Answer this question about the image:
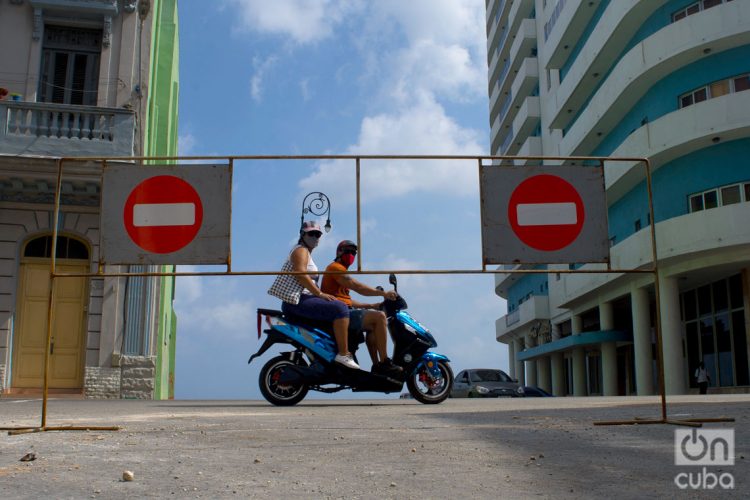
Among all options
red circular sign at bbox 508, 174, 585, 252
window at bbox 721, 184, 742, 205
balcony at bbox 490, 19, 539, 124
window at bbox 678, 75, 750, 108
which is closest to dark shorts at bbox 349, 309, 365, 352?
red circular sign at bbox 508, 174, 585, 252

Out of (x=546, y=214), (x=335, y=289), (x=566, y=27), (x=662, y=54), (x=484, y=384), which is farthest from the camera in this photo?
(x=566, y=27)

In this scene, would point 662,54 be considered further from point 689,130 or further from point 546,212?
point 546,212

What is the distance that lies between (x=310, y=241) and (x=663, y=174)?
79.1 ft

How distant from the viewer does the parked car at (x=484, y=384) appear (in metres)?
23.8

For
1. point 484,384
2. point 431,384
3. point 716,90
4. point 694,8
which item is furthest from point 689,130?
point 431,384

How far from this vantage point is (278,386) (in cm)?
982

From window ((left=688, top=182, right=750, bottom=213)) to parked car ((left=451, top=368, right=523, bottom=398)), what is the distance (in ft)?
31.5

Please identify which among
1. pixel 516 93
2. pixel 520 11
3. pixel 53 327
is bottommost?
pixel 53 327

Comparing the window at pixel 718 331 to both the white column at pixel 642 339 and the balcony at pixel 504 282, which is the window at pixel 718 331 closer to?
the white column at pixel 642 339

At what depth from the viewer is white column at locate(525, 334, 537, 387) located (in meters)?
52.5

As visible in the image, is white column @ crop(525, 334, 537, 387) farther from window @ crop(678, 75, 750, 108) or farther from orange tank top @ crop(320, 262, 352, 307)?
orange tank top @ crop(320, 262, 352, 307)

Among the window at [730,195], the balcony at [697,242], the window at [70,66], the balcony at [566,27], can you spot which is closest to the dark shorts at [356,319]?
the window at [70,66]

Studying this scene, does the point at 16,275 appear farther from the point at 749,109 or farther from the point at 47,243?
the point at 749,109

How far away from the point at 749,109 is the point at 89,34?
66.4ft
